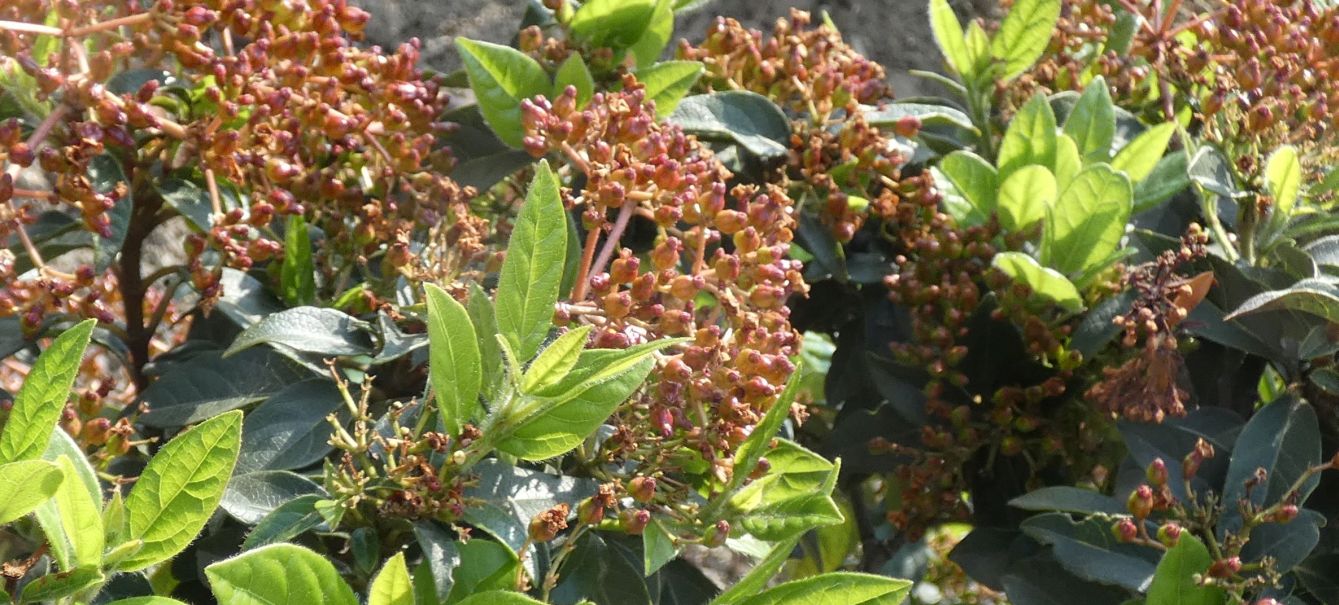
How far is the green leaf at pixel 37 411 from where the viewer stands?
80 cm

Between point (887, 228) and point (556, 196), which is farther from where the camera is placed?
point (887, 228)

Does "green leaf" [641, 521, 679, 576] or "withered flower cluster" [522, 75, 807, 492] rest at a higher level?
"withered flower cluster" [522, 75, 807, 492]

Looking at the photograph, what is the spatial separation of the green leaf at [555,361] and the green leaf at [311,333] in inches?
8.9

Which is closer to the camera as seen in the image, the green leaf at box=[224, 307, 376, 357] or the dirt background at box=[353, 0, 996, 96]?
the green leaf at box=[224, 307, 376, 357]

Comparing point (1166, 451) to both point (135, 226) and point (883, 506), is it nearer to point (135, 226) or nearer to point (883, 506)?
point (883, 506)

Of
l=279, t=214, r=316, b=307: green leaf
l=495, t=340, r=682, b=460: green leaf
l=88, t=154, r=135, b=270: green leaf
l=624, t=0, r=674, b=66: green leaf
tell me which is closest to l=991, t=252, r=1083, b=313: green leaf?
l=624, t=0, r=674, b=66: green leaf

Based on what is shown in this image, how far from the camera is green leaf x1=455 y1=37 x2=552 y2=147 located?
3.94 ft

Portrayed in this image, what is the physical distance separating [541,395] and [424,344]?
17cm

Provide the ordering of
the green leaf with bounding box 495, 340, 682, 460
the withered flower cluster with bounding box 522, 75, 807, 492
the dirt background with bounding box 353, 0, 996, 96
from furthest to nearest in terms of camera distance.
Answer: the dirt background with bounding box 353, 0, 996, 96 < the withered flower cluster with bounding box 522, 75, 807, 492 < the green leaf with bounding box 495, 340, 682, 460

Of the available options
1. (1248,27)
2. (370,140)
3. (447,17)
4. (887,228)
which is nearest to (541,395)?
(370,140)

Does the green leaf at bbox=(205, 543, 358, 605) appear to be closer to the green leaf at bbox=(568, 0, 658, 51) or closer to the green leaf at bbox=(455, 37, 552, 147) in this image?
the green leaf at bbox=(455, 37, 552, 147)

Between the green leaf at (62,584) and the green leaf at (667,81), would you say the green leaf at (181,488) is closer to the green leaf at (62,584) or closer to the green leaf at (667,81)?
the green leaf at (62,584)

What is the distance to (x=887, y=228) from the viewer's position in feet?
4.69

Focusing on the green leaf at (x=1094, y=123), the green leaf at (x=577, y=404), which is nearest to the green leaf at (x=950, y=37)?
the green leaf at (x=1094, y=123)
